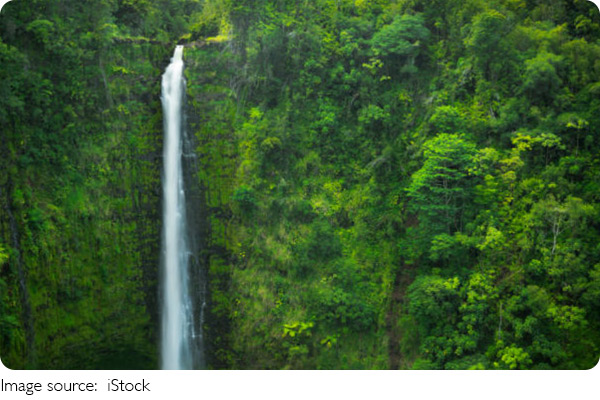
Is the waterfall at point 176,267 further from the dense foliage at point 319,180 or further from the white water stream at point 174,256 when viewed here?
the dense foliage at point 319,180

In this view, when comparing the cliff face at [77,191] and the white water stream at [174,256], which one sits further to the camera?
the white water stream at [174,256]

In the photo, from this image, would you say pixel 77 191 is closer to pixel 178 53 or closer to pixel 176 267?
pixel 176 267

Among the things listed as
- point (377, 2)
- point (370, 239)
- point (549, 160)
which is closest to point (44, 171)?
point (370, 239)

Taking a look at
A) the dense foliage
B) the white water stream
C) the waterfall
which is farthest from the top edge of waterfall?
the waterfall

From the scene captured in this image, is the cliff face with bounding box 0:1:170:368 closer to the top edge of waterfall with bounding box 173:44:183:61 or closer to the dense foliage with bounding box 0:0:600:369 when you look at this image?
the dense foliage with bounding box 0:0:600:369

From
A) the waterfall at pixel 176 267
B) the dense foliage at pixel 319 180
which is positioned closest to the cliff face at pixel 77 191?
the dense foliage at pixel 319 180

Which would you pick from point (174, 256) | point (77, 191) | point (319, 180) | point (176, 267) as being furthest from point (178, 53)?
point (176, 267)
